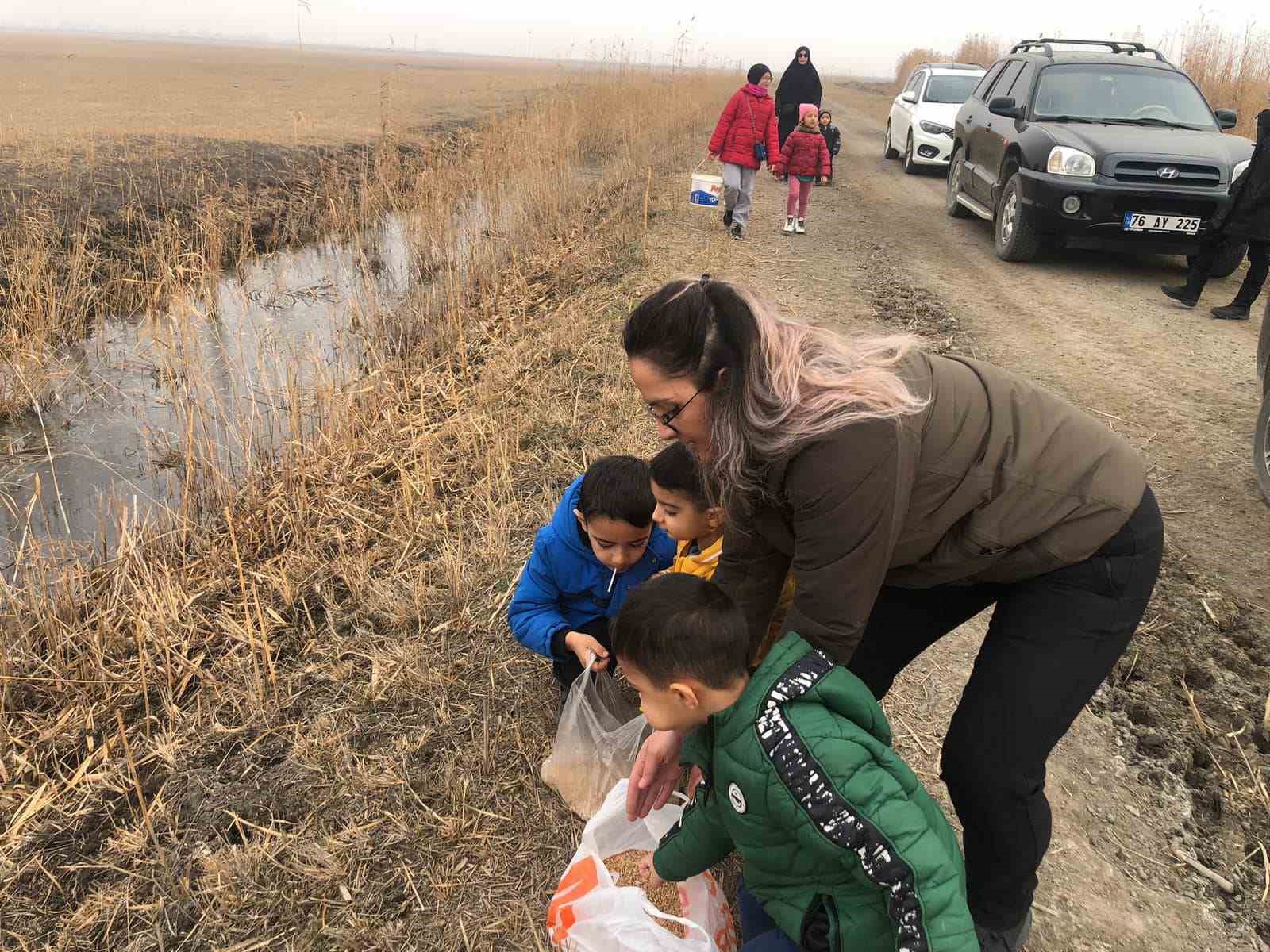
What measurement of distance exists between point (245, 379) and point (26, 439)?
133 cm

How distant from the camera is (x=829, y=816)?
1456 mm

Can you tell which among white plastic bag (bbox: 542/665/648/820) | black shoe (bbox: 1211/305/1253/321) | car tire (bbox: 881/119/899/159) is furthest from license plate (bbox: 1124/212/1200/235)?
car tire (bbox: 881/119/899/159)

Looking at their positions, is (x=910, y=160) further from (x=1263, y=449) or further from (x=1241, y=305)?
(x=1263, y=449)

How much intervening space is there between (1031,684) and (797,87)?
11.7 meters

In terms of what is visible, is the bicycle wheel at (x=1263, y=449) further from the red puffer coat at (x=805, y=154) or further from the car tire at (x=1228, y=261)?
the red puffer coat at (x=805, y=154)

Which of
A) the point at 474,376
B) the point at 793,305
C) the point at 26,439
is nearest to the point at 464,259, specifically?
the point at 474,376

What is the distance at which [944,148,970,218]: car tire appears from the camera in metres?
10.2

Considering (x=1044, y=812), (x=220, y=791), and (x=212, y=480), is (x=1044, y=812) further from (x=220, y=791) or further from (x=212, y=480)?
(x=212, y=480)

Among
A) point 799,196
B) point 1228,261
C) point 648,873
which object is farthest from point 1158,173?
point 648,873

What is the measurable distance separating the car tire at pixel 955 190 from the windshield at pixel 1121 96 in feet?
5.86

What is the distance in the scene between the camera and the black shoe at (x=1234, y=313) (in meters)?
6.96

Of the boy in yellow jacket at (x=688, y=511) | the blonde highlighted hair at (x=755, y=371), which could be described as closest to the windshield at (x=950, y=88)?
the boy in yellow jacket at (x=688, y=511)

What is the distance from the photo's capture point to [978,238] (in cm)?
959

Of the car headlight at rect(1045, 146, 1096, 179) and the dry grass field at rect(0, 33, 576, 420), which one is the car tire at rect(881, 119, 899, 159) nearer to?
the dry grass field at rect(0, 33, 576, 420)
